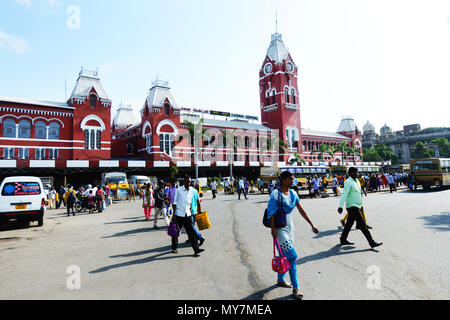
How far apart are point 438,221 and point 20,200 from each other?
48.3ft

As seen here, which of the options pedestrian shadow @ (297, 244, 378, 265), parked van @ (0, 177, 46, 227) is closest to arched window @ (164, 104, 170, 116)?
parked van @ (0, 177, 46, 227)

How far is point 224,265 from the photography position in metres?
5.20

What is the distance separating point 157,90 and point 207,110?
11.6 meters

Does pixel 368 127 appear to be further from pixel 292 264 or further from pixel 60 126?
pixel 292 264

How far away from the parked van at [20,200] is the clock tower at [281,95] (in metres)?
45.8

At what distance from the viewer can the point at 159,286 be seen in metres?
4.21

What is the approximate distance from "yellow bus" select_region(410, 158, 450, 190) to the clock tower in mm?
29269

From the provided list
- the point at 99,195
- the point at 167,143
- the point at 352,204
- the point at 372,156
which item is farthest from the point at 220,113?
the point at 372,156

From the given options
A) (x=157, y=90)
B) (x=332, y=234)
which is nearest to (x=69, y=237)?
(x=332, y=234)

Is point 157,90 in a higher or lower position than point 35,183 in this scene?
higher

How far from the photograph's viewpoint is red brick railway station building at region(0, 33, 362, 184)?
1172 inches

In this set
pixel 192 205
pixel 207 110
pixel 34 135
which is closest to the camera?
pixel 192 205

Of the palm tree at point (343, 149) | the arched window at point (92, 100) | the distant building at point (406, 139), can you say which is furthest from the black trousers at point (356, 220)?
the distant building at point (406, 139)
